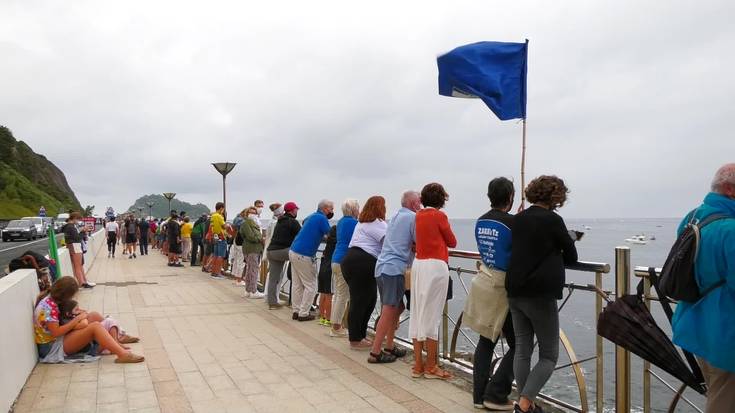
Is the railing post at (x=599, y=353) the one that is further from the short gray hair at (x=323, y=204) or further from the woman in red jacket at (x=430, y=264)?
the short gray hair at (x=323, y=204)

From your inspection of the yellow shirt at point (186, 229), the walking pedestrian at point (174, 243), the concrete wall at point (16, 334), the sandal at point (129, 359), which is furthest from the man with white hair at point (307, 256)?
the yellow shirt at point (186, 229)

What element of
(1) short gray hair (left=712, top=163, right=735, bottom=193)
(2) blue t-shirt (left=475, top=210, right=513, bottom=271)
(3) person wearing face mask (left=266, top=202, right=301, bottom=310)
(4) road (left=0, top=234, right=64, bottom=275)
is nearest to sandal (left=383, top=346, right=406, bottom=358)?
(2) blue t-shirt (left=475, top=210, right=513, bottom=271)

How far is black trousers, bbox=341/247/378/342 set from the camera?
20.1 ft

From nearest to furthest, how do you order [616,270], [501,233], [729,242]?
[729,242], [616,270], [501,233]

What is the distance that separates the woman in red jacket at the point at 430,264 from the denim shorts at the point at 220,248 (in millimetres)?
10422

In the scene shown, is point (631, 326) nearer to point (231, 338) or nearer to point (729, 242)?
point (729, 242)

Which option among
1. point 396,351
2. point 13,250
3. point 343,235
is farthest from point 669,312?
point 13,250

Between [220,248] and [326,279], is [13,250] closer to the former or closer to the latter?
[220,248]

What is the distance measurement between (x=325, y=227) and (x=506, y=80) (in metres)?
3.34

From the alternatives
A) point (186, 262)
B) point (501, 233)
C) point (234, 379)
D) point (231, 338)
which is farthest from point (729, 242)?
point (186, 262)

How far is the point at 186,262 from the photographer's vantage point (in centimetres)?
1978

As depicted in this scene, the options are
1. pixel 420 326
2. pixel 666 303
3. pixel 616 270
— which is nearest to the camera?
pixel 666 303

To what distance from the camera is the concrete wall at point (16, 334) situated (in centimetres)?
429

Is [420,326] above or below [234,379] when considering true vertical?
above
